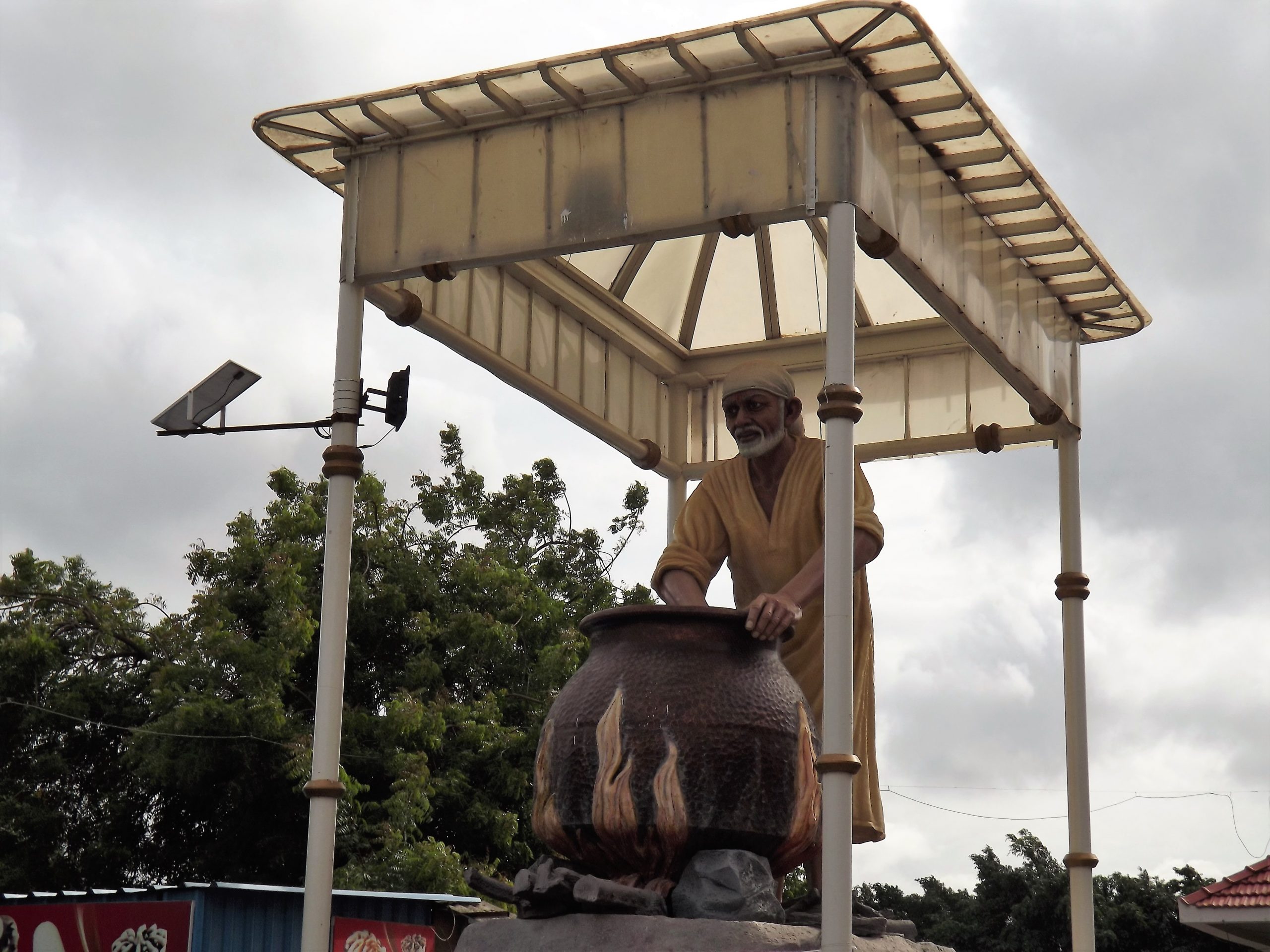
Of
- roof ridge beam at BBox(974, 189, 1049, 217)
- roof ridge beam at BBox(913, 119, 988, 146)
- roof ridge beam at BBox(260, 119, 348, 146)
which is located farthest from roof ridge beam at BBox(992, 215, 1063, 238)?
roof ridge beam at BBox(260, 119, 348, 146)

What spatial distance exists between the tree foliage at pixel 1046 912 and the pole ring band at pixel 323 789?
741 inches

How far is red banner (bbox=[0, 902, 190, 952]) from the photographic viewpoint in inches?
517

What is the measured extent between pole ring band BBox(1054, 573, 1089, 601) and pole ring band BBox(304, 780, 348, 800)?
4.62 m

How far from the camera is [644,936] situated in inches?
246

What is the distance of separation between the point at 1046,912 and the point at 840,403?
21.7m

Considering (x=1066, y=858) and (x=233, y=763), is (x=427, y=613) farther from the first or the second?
(x=1066, y=858)

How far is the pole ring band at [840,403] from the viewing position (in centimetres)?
719

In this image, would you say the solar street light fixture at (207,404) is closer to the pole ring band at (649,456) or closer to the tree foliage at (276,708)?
the pole ring band at (649,456)

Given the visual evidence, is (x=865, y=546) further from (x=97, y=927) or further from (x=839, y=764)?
(x=97, y=927)

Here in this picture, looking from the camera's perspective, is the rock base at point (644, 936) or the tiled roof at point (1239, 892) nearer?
the rock base at point (644, 936)

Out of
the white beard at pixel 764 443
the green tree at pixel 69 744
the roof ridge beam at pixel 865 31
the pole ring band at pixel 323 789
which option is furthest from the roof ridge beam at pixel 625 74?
the green tree at pixel 69 744

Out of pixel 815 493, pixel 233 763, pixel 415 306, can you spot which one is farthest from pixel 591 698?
pixel 233 763

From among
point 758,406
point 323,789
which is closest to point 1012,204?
point 758,406

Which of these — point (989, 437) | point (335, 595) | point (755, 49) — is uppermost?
point (755, 49)
